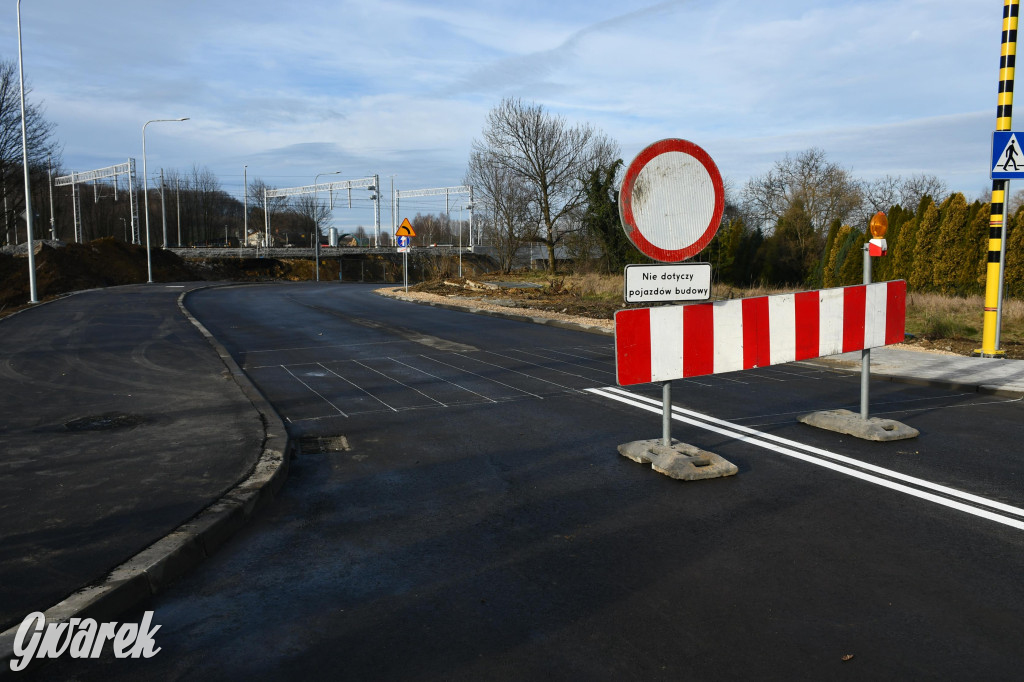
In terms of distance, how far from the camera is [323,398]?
8.55 meters

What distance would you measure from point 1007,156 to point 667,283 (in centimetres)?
862

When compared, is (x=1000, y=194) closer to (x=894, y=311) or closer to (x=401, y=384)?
(x=894, y=311)

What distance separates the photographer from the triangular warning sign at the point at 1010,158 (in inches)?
430

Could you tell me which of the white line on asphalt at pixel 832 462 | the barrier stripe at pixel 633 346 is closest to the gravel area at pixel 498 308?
the white line on asphalt at pixel 832 462

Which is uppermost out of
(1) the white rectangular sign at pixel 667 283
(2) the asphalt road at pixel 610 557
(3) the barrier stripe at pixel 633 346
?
(1) the white rectangular sign at pixel 667 283

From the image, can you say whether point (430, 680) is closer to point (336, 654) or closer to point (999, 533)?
point (336, 654)

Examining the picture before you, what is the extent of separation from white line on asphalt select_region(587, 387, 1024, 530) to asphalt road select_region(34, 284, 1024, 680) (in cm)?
3

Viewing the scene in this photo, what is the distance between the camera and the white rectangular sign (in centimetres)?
545

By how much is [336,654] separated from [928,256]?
2437 centimetres

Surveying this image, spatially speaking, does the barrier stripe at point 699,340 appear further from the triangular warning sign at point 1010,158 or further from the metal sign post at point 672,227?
the triangular warning sign at point 1010,158

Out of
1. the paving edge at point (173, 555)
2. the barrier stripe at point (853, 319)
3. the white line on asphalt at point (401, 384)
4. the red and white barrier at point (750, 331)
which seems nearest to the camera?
the paving edge at point (173, 555)

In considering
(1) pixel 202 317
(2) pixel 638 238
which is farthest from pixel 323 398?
(1) pixel 202 317

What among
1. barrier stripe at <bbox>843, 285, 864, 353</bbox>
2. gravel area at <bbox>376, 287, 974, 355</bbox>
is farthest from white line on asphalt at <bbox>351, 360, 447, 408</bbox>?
gravel area at <bbox>376, 287, 974, 355</bbox>

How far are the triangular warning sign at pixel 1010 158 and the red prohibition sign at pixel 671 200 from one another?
800 centimetres
